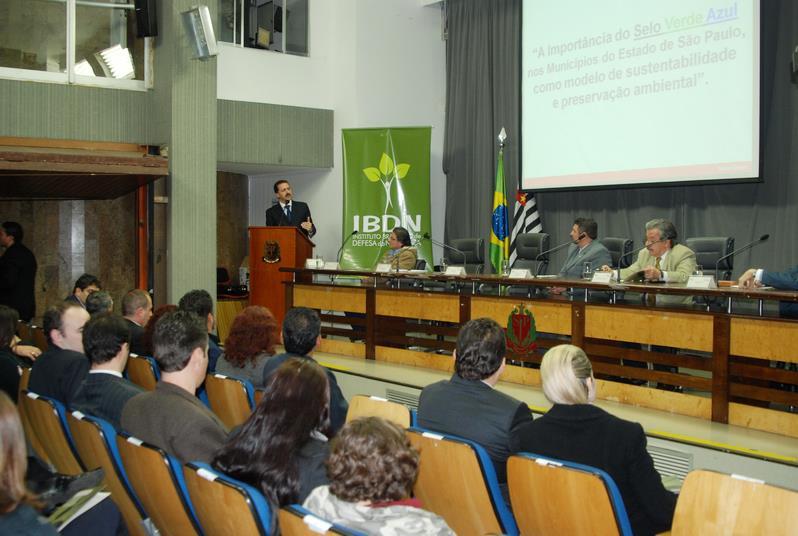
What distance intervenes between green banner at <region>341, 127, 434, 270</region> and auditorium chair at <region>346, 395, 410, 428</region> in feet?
20.5

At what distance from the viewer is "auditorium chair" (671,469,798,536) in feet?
6.43

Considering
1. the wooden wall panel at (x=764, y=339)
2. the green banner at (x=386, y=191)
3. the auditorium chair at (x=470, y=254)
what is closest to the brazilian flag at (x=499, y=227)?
the green banner at (x=386, y=191)

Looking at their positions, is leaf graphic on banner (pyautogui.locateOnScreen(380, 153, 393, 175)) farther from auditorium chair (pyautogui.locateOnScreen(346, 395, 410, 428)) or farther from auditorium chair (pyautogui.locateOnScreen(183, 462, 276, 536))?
auditorium chair (pyautogui.locateOnScreen(183, 462, 276, 536))

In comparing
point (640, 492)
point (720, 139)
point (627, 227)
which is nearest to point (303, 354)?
point (640, 492)

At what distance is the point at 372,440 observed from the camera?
1.81 meters

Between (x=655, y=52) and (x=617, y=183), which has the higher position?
(x=655, y=52)

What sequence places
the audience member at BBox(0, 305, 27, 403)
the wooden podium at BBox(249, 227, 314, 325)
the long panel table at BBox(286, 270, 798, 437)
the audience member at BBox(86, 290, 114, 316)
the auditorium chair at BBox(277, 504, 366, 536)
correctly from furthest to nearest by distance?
the wooden podium at BBox(249, 227, 314, 325)
the audience member at BBox(86, 290, 114, 316)
the long panel table at BBox(286, 270, 798, 437)
the audience member at BBox(0, 305, 27, 403)
the auditorium chair at BBox(277, 504, 366, 536)

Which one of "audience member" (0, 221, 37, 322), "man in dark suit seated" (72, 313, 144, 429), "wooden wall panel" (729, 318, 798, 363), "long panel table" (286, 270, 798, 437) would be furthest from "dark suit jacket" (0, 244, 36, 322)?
"wooden wall panel" (729, 318, 798, 363)

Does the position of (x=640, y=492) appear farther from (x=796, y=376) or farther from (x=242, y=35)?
(x=242, y=35)

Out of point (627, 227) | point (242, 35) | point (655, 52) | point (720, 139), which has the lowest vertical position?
point (627, 227)

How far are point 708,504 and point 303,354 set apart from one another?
1.99 m

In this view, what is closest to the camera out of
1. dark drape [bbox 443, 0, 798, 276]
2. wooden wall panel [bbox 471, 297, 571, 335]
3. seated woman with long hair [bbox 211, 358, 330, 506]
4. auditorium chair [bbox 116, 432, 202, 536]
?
seated woman with long hair [bbox 211, 358, 330, 506]

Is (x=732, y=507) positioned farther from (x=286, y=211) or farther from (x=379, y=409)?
(x=286, y=211)

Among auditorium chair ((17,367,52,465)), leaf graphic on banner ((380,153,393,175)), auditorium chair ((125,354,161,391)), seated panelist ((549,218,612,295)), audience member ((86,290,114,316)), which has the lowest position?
auditorium chair ((17,367,52,465))
